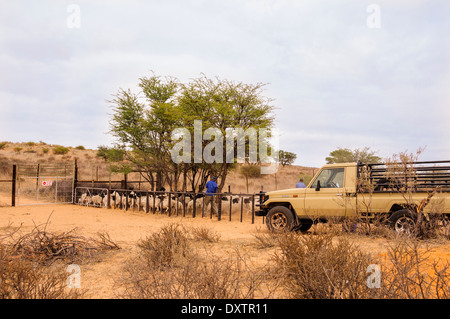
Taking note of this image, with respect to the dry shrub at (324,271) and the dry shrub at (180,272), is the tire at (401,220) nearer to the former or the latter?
the dry shrub at (324,271)

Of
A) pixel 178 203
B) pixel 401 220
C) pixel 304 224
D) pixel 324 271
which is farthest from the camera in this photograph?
pixel 178 203

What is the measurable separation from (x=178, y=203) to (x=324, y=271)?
13.8 m

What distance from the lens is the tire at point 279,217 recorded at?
1069cm

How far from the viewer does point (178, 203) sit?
17594 mm

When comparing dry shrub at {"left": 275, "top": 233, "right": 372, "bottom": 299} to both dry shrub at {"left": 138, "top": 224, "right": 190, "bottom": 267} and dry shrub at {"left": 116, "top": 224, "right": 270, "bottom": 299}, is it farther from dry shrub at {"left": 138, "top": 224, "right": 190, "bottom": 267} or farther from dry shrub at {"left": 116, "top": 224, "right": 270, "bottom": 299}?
dry shrub at {"left": 138, "top": 224, "right": 190, "bottom": 267}

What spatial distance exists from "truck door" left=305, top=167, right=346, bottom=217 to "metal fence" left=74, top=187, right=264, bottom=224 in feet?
17.9

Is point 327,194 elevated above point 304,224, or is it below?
above

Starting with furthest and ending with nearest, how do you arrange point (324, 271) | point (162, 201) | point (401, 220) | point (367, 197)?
1. point (162, 201)
2. point (367, 197)
3. point (401, 220)
4. point (324, 271)

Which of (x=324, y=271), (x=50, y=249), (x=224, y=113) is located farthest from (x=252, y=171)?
(x=324, y=271)

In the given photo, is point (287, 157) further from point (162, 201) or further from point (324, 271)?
point (324, 271)

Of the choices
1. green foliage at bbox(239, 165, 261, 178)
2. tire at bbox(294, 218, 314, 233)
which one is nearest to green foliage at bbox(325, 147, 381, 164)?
green foliage at bbox(239, 165, 261, 178)

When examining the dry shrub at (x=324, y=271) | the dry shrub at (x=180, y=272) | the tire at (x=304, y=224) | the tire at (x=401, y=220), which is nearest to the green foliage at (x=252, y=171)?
the tire at (x=304, y=224)
